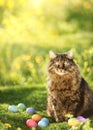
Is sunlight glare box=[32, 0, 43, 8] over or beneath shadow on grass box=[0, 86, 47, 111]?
over

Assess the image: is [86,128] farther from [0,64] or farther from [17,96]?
[0,64]

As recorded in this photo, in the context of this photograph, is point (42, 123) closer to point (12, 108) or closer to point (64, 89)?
point (64, 89)

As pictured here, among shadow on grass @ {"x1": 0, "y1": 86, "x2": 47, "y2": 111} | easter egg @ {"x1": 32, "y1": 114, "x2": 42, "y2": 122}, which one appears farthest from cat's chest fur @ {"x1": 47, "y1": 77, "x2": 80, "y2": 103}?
shadow on grass @ {"x1": 0, "y1": 86, "x2": 47, "y2": 111}

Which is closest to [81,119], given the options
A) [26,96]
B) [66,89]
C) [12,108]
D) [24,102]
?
[66,89]

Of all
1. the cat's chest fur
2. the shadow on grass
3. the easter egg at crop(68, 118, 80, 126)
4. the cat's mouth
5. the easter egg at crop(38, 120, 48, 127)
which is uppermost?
the shadow on grass

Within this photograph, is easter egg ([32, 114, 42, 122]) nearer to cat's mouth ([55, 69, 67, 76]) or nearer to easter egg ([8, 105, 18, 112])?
easter egg ([8, 105, 18, 112])

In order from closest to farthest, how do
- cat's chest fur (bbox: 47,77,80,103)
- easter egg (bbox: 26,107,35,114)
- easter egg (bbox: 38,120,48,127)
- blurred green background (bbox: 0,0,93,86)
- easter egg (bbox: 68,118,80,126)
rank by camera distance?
easter egg (bbox: 68,118,80,126), easter egg (bbox: 38,120,48,127), cat's chest fur (bbox: 47,77,80,103), easter egg (bbox: 26,107,35,114), blurred green background (bbox: 0,0,93,86)

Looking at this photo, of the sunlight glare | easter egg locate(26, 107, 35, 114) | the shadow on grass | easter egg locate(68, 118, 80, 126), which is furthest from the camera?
the sunlight glare
